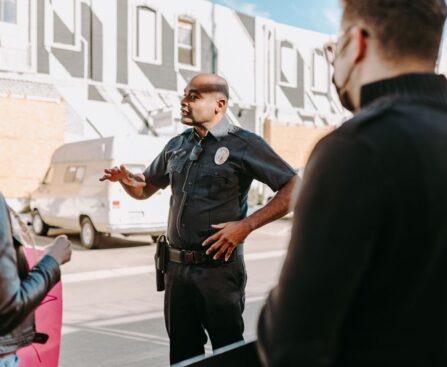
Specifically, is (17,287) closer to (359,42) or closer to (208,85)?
(359,42)

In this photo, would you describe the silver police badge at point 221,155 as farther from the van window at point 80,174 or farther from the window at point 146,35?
the window at point 146,35

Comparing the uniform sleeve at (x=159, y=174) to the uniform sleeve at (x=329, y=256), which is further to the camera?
the uniform sleeve at (x=159, y=174)

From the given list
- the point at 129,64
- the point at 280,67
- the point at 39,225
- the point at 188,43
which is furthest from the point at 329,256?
the point at 280,67

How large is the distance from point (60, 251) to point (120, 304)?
18.4ft

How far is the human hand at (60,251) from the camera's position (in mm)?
2105

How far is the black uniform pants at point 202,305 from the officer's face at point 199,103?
33.2 inches

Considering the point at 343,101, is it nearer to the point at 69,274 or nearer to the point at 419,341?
the point at 419,341

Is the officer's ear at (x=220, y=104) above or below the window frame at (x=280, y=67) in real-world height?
below

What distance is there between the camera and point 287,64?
80.2 feet

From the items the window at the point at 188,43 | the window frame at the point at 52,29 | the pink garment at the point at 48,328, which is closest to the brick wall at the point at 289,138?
the window at the point at 188,43

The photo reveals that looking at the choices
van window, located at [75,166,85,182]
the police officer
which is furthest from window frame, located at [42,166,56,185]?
the police officer

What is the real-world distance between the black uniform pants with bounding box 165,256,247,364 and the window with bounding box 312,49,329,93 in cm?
2310

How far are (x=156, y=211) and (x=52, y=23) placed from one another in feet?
27.5

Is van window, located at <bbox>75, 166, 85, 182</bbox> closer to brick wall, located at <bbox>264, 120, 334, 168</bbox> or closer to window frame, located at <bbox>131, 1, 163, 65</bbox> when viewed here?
window frame, located at <bbox>131, 1, 163, 65</bbox>
